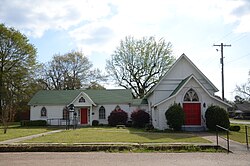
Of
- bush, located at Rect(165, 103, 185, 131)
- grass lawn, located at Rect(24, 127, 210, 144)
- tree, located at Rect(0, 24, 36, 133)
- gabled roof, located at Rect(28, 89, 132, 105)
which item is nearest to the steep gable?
bush, located at Rect(165, 103, 185, 131)

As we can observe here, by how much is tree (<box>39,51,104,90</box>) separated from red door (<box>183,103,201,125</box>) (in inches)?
1348

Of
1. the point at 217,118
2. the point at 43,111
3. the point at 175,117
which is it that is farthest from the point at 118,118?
the point at 217,118

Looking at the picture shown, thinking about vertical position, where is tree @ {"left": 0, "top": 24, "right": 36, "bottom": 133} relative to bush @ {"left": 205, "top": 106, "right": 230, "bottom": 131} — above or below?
above

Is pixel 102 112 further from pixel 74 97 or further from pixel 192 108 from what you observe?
pixel 192 108

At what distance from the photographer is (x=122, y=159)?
1147 centimetres

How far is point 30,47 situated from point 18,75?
5.12 meters

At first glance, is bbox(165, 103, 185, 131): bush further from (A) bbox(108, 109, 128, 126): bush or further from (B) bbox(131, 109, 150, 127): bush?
(A) bbox(108, 109, 128, 126): bush

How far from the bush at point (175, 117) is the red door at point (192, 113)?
1597 millimetres

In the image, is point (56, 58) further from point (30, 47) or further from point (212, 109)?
point (212, 109)

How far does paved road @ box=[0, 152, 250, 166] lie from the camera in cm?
1057

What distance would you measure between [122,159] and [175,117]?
545 inches

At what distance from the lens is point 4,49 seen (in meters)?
46.0

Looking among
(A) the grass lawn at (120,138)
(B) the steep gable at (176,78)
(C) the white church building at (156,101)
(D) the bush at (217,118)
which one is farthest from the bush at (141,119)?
(A) the grass lawn at (120,138)

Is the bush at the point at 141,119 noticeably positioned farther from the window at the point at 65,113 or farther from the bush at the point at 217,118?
the bush at the point at 217,118
